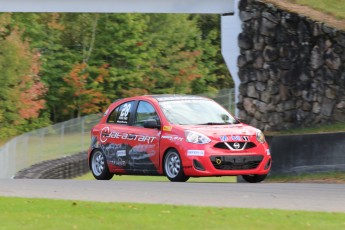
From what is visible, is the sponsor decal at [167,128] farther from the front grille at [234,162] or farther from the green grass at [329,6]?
the green grass at [329,6]

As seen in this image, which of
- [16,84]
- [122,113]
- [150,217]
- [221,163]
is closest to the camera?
[150,217]

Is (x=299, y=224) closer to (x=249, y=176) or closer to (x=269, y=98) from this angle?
(x=249, y=176)

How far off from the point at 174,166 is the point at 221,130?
1.00 metres

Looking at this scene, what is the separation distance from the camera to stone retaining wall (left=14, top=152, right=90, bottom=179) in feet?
107

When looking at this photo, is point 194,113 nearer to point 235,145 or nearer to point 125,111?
point 235,145

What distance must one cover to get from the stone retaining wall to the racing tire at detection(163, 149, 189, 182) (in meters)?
13.0

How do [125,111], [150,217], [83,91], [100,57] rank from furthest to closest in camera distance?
[100,57] → [83,91] → [125,111] → [150,217]

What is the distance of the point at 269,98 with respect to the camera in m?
26.0

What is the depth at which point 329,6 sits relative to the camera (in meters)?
26.1

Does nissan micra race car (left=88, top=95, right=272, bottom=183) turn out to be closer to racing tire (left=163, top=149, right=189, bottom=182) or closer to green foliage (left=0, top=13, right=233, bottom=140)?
racing tire (left=163, top=149, right=189, bottom=182)

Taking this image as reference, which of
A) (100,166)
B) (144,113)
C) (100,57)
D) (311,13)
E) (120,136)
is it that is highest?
(311,13)

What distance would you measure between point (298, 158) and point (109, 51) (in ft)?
115

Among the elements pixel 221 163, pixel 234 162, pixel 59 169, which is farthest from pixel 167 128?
pixel 59 169

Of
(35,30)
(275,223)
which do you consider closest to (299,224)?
(275,223)
